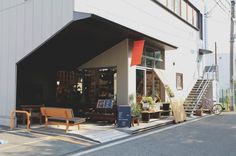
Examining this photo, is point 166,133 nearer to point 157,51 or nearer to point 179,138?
point 179,138

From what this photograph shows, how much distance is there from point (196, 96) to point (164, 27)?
18.6ft

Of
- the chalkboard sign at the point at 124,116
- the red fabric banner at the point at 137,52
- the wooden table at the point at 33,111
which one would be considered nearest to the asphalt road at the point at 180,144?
the chalkboard sign at the point at 124,116

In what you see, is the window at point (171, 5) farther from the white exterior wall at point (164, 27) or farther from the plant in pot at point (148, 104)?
the plant in pot at point (148, 104)

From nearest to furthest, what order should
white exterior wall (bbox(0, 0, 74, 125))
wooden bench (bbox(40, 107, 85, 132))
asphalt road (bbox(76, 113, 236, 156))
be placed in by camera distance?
asphalt road (bbox(76, 113, 236, 156)) < wooden bench (bbox(40, 107, 85, 132)) < white exterior wall (bbox(0, 0, 74, 125))

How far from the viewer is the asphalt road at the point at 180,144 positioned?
8055mm

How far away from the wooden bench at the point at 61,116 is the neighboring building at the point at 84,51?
1.90 metres

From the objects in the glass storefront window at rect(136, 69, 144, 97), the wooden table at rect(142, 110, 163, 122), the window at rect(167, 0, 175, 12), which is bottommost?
the wooden table at rect(142, 110, 163, 122)

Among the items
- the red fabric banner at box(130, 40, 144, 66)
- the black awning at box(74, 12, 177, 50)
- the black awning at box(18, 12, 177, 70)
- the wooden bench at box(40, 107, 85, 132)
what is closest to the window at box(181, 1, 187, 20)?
the black awning at box(18, 12, 177, 70)

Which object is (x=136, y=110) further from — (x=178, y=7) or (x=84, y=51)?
(x=178, y=7)

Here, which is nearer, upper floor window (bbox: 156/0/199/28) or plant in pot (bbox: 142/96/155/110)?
plant in pot (bbox: 142/96/155/110)

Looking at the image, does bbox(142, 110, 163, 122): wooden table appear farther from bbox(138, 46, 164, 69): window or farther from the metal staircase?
the metal staircase

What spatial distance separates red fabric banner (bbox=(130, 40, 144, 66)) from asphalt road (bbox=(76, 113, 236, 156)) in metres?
3.68

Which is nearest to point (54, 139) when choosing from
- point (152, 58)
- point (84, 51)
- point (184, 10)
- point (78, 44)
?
point (78, 44)

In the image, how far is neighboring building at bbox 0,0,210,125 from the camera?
1183 centimetres
